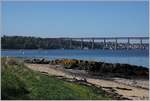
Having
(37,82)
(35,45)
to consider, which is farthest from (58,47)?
(37,82)

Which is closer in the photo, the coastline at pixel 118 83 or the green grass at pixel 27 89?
the green grass at pixel 27 89

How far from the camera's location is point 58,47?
2931 inches

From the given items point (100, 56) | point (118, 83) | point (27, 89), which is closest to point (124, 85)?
point (118, 83)

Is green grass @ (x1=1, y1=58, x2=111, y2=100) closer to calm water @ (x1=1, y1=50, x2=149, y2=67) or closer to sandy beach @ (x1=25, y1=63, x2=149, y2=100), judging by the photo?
sandy beach @ (x1=25, y1=63, x2=149, y2=100)

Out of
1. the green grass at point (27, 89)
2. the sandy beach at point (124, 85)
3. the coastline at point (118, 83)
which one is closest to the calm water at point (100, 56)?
the coastline at point (118, 83)

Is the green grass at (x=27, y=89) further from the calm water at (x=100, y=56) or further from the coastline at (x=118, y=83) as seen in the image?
the calm water at (x=100, y=56)

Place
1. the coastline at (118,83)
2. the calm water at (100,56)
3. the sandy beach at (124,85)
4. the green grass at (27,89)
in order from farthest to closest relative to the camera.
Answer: the calm water at (100,56)
the coastline at (118,83)
the sandy beach at (124,85)
the green grass at (27,89)

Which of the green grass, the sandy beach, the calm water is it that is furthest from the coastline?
the calm water

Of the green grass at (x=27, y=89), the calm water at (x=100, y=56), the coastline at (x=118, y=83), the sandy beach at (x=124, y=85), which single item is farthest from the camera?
the calm water at (x=100, y=56)

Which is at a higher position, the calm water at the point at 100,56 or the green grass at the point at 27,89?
the green grass at the point at 27,89

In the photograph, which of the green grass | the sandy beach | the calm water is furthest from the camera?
the calm water

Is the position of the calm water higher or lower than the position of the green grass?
lower

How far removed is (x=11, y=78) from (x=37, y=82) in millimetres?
1653

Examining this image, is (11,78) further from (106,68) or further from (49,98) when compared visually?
(106,68)
